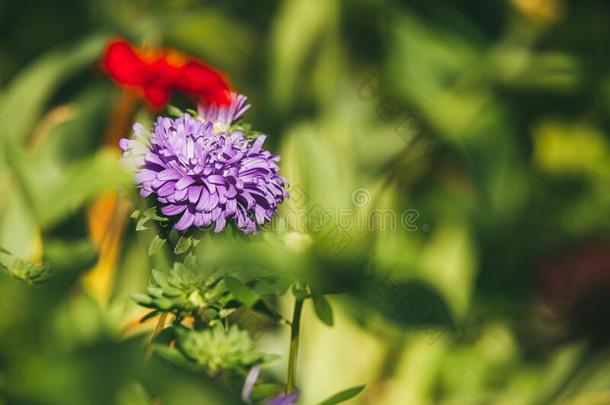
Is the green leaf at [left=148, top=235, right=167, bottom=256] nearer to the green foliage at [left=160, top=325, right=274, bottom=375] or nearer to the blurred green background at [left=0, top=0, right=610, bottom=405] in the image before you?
the green foliage at [left=160, top=325, right=274, bottom=375]

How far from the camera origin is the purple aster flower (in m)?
0.50

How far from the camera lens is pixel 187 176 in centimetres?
51

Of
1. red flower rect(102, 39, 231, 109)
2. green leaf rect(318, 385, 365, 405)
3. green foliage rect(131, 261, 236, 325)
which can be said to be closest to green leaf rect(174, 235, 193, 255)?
green foliage rect(131, 261, 236, 325)

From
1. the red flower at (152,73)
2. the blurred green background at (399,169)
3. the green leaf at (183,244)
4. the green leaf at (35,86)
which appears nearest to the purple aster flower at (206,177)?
the green leaf at (183,244)

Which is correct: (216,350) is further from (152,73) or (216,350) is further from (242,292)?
(152,73)

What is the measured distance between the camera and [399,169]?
1485 millimetres

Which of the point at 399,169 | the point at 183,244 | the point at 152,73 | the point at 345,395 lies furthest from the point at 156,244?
the point at 399,169

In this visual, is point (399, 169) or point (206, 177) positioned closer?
point (206, 177)

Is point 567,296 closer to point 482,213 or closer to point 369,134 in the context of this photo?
point 482,213

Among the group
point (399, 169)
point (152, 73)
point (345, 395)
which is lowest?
point (345, 395)

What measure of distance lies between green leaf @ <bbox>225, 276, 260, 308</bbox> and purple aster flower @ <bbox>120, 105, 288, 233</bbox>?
1.2 inches

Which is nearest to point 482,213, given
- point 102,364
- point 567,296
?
point 567,296

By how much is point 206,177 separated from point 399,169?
39.2 inches

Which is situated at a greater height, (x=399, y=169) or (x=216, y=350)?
(x=399, y=169)
